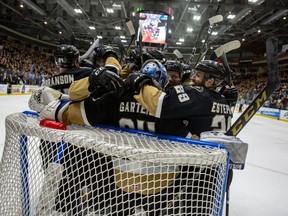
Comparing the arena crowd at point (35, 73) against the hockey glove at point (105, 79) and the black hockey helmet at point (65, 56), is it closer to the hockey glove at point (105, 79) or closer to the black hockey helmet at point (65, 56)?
the black hockey helmet at point (65, 56)

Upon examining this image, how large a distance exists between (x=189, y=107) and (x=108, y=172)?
0.40 meters

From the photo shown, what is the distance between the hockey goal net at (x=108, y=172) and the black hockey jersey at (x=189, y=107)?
15 centimetres

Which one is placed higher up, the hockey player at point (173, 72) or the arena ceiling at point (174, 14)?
the arena ceiling at point (174, 14)

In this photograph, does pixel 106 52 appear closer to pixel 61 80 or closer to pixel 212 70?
pixel 61 80

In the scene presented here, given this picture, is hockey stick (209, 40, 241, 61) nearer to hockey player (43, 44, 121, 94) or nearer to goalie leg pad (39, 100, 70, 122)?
hockey player (43, 44, 121, 94)

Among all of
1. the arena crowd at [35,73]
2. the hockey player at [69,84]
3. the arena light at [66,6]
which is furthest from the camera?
the arena crowd at [35,73]

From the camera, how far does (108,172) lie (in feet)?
2.81

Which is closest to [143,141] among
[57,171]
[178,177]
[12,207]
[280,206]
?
[178,177]

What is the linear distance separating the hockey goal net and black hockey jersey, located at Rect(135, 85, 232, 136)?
0.15 metres

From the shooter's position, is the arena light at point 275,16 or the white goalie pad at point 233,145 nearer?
the white goalie pad at point 233,145

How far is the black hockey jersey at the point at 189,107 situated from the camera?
0.99 m

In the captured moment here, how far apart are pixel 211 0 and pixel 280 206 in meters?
7.74

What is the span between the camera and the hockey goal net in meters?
0.72

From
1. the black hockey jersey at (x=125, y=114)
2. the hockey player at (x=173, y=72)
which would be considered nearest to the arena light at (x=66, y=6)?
the hockey player at (x=173, y=72)
